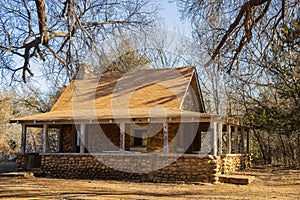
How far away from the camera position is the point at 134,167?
51.9ft

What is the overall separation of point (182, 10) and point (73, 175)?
11.4 meters

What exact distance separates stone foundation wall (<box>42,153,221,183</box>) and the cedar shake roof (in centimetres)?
174

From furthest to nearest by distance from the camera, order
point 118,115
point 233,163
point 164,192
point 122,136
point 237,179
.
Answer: point 233,163, point 122,136, point 118,115, point 237,179, point 164,192

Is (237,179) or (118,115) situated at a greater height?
(118,115)

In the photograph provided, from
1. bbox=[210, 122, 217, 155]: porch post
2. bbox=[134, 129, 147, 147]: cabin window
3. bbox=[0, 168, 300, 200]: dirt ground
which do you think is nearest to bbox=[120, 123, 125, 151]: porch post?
bbox=[134, 129, 147, 147]: cabin window

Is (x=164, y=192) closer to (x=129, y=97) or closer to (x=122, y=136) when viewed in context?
(x=122, y=136)

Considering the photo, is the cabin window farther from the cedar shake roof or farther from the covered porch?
the cedar shake roof

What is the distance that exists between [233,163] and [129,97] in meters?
5.89

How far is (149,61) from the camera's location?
101 ft

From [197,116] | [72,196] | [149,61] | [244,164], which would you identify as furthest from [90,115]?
[149,61]

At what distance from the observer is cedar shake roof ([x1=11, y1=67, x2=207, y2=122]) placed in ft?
54.4

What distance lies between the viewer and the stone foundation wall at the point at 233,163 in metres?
16.7

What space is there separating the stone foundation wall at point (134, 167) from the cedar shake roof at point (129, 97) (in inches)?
68.6

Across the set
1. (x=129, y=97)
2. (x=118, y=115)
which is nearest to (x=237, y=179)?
(x=118, y=115)
